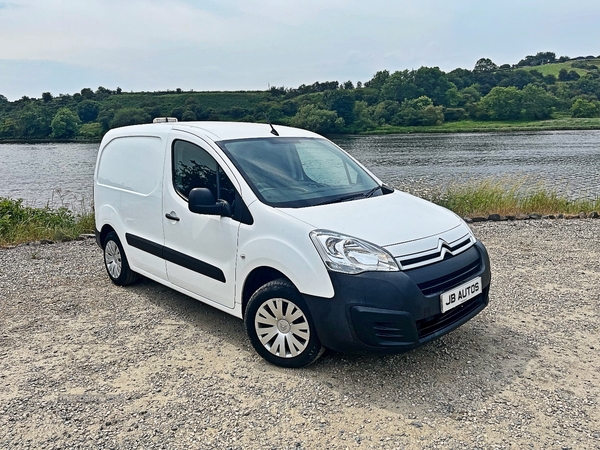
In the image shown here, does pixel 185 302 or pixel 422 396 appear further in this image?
pixel 185 302

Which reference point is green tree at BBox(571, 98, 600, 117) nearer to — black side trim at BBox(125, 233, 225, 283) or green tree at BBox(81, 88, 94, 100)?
green tree at BBox(81, 88, 94, 100)

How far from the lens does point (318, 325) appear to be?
3.40 metres

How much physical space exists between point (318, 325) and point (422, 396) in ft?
2.86

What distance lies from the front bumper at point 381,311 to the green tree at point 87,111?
75.4 metres

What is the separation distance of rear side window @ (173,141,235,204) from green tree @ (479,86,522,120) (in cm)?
8449

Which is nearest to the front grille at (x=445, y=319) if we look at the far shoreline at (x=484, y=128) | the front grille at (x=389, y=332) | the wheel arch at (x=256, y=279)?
the front grille at (x=389, y=332)

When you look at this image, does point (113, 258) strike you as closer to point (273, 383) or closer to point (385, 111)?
point (273, 383)

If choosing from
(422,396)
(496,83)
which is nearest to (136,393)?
(422,396)

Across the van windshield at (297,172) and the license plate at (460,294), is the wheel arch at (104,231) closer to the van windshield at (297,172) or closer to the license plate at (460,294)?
the van windshield at (297,172)

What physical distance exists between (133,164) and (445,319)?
3.59 metres

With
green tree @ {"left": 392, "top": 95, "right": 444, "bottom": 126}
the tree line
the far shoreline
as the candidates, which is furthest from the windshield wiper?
green tree @ {"left": 392, "top": 95, "right": 444, "bottom": 126}

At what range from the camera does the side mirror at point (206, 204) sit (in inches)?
150

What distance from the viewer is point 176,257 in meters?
4.59

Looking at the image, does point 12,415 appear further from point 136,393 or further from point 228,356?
point 228,356
